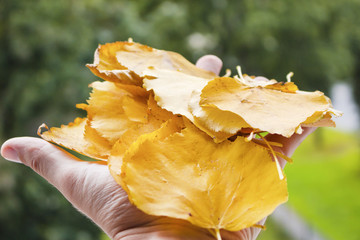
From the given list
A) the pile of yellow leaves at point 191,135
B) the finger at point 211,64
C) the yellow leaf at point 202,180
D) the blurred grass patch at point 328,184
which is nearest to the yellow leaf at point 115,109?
the pile of yellow leaves at point 191,135

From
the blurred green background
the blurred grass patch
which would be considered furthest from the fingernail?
the blurred grass patch

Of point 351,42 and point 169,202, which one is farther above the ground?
point 351,42

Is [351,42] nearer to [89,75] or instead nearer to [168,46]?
[168,46]

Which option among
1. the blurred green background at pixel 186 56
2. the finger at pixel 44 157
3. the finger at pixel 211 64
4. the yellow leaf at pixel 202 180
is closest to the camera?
the yellow leaf at pixel 202 180

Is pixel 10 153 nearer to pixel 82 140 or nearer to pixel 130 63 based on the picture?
pixel 82 140

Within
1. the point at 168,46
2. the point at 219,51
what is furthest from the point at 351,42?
the point at 168,46

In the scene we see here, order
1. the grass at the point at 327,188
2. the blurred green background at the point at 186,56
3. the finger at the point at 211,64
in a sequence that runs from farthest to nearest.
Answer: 1. the grass at the point at 327,188
2. the blurred green background at the point at 186,56
3. the finger at the point at 211,64

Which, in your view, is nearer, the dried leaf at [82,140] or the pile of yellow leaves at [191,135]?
the pile of yellow leaves at [191,135]

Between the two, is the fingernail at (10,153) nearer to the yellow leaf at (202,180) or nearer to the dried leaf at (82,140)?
the dried leaf at (82,140)
